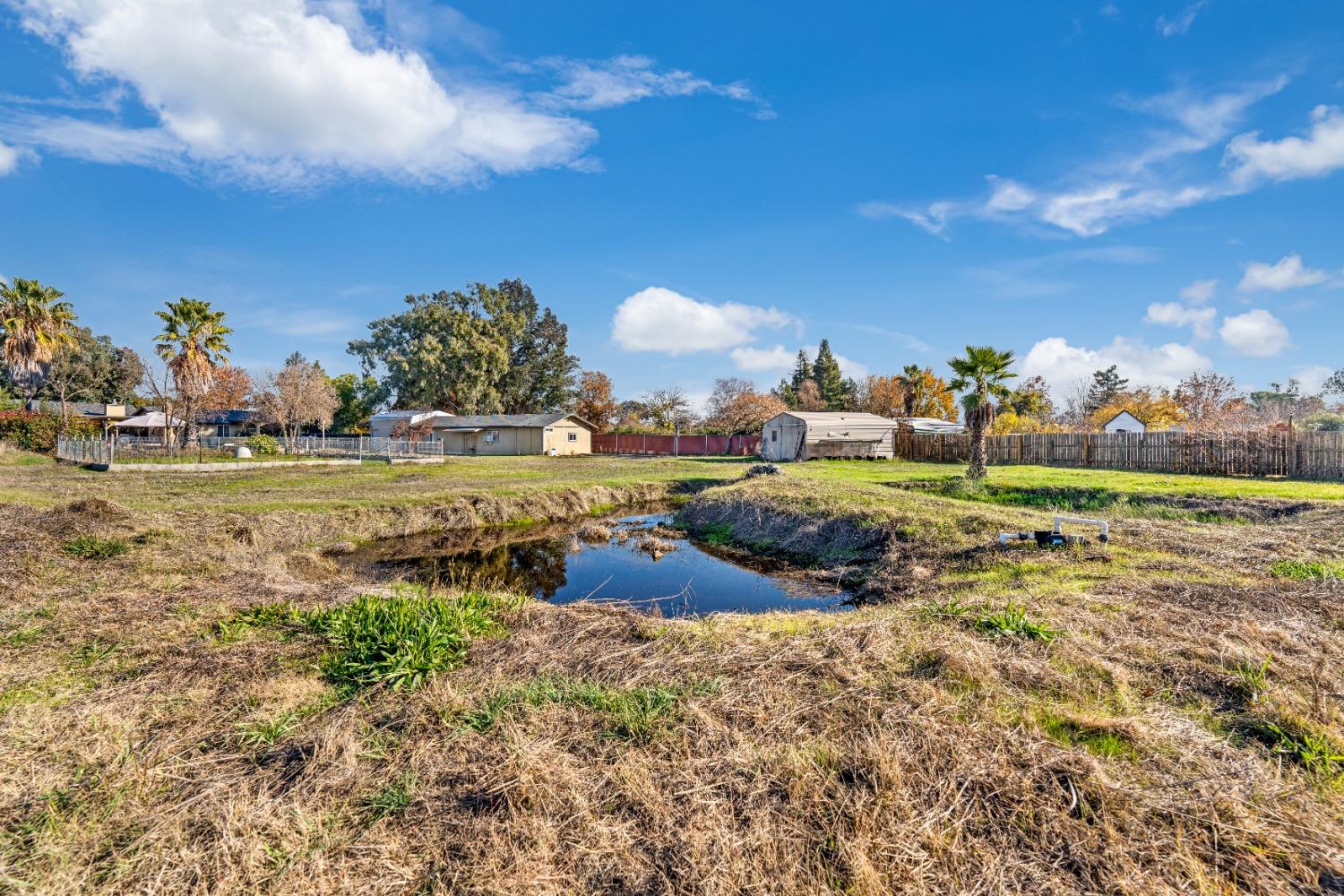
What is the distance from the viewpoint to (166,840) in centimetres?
284

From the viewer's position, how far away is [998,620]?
17.6 ft

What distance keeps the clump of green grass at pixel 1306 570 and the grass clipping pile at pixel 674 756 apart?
216 centimetres

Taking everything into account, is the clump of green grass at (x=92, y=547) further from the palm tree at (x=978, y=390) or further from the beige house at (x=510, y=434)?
the beige house at (x=510, y=434)

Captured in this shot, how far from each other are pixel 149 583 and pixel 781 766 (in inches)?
317

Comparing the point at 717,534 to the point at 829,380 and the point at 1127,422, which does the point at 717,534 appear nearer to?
the point at 1127,422

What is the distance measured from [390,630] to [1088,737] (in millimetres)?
5182

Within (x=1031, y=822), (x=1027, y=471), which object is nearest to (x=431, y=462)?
(x=1027, y=471)

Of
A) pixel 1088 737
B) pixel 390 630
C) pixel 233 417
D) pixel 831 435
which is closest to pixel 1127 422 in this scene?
pixel 831 435

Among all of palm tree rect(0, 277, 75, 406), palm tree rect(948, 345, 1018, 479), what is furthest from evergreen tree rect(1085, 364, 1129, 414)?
palm tree rect(0, 277, 75, 406)

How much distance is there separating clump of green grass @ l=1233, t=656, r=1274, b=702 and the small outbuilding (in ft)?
97.2

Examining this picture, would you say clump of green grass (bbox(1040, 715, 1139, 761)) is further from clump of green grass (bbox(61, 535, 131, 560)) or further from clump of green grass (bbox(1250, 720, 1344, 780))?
clump of green grass (bbox(61, 535, 131, 560))

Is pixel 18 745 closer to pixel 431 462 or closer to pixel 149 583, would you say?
pixel 149 583

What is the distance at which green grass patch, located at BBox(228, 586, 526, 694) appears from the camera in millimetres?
4531

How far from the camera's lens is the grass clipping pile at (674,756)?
8.84 feet
